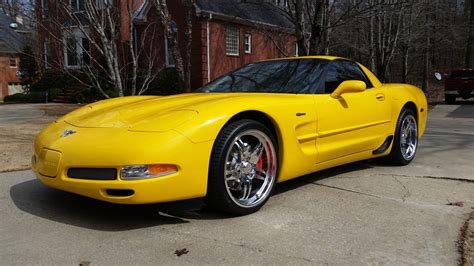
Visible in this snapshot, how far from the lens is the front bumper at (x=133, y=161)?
3145mm

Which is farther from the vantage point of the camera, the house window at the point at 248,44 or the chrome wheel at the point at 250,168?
the house window at the point at 248,44

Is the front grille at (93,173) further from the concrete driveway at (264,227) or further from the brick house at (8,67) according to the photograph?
the brick house at (8,67)

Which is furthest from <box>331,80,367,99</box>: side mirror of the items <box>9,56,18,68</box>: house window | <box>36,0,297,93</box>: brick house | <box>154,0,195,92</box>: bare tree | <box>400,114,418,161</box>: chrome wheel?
<box>9,56,18,68</box>: house window

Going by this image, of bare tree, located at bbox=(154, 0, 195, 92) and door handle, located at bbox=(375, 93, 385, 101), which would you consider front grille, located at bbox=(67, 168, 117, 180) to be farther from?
bare tree, located at bbox=(154, 0, 195, 92)

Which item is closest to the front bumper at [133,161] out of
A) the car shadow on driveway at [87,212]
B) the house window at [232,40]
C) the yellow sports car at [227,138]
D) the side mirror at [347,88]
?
the yellow sports car at [227,138]

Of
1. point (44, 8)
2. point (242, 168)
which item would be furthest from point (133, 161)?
point (44, 8)

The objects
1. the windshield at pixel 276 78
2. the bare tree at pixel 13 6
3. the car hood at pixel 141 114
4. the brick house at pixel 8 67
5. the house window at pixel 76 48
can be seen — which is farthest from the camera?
the brick house at pixel 8 67

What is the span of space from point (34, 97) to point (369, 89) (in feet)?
73.4

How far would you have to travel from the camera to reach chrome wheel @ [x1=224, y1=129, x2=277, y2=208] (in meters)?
3.62

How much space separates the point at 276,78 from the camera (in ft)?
15.3

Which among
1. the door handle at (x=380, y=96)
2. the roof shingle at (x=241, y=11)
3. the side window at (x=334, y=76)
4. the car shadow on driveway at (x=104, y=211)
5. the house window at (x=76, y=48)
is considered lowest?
the car shadow on driveway at (x=104, y=211)

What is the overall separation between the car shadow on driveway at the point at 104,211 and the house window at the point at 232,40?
62.0ft

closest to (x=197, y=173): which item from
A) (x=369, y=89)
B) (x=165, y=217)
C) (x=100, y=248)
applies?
(x=165, y=217)

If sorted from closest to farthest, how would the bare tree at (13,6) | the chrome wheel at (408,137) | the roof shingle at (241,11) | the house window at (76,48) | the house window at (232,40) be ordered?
the chrome wheel at (408,137) → the house window at (76,48) → the bare tree at (13,6) → the roof shingle at (241,11) → the house window at (232,40)
